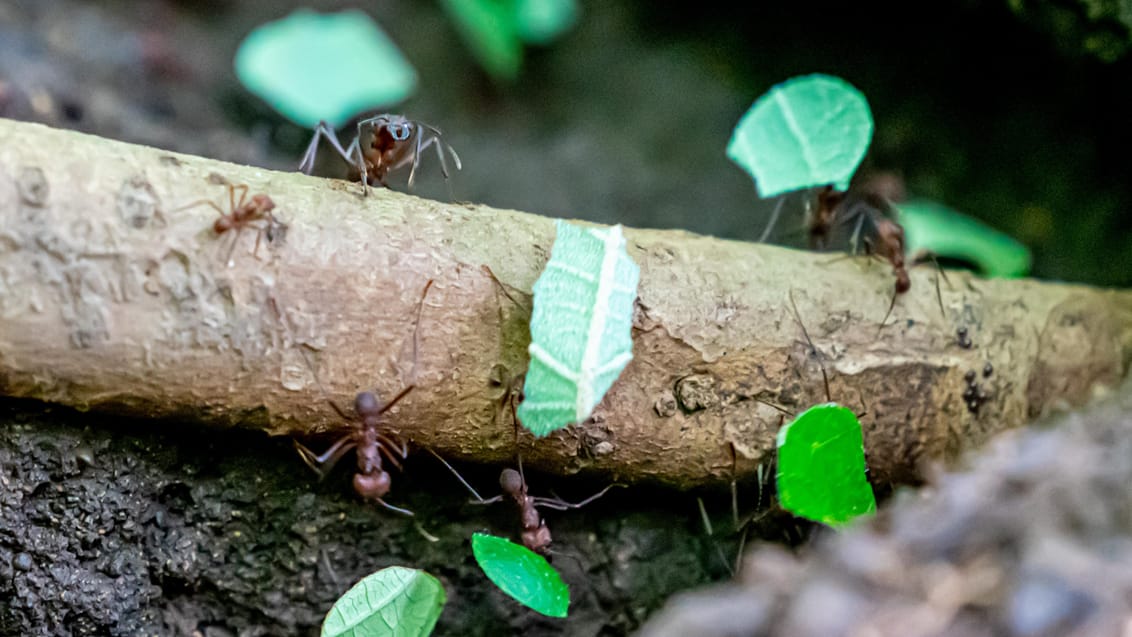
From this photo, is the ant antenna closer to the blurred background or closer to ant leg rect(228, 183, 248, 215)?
the blurred background

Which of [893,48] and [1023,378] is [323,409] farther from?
[893,48]

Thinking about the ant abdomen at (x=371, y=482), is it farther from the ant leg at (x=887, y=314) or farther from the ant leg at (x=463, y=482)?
the ant leg at (x=887, y=314)

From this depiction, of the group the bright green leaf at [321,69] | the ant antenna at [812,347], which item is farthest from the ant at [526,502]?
the bright green leaf at [321,69]

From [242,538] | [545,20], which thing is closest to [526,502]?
[242,538]

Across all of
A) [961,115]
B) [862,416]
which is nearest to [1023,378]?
[862,416]

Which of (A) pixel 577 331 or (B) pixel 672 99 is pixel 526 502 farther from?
(B) pixel 672 99
